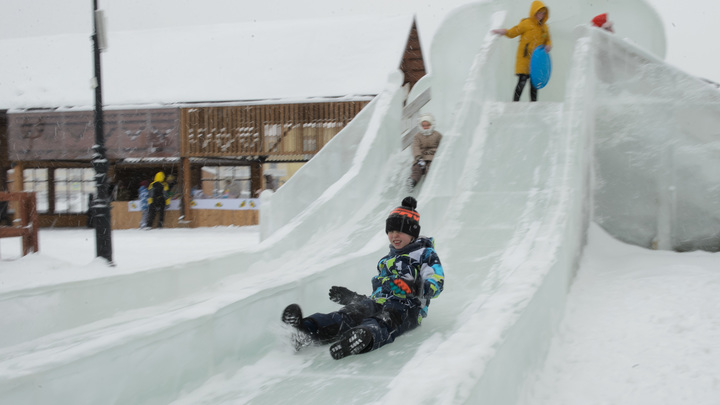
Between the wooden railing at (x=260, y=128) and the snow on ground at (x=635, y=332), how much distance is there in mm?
12707

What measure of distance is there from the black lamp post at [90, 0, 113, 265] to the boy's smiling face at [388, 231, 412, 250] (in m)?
5.74

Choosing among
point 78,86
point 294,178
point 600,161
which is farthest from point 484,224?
point 78,86

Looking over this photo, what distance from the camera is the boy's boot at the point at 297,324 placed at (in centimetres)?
Answer: 371

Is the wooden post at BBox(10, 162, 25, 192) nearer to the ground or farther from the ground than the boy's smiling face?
nearer to the ground

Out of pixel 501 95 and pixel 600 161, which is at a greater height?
pixel 501 95

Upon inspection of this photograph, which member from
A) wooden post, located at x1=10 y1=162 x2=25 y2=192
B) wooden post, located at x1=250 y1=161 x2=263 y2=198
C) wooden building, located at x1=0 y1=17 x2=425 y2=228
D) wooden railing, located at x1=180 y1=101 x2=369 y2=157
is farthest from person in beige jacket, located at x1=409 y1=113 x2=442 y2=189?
wooden post, located at x1=10 y1=162 x2=25 y2=192

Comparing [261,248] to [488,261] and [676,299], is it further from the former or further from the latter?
[676,299]

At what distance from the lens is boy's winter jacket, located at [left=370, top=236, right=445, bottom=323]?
3.91 metres

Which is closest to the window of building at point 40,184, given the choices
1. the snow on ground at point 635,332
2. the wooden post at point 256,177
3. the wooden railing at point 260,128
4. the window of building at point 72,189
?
the window of building at point 72,189

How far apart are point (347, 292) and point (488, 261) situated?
207 cm

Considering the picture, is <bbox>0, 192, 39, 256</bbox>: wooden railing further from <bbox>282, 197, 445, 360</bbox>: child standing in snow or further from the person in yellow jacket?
the person in yellow jacket

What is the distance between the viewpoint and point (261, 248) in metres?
6.88

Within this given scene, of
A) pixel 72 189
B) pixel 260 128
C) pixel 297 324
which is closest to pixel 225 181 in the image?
pixel 260 128

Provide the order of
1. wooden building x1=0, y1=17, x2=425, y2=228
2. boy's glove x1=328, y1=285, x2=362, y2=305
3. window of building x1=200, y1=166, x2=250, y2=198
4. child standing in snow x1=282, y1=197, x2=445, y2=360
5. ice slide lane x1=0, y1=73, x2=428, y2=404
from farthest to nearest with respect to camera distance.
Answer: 1. window of building x1=200, y1=166, x2=250, y2=198
2. wooden building x1=0, y1=17, x2=425, y2=228
3. boy's glove x1=328, y1=285, x2=362, y2=305
4. child standing in snow x1=282, y1=197, x2=445, y2=360
5. ice slide lane x1=0, y1=73, x2=428, y2=404
